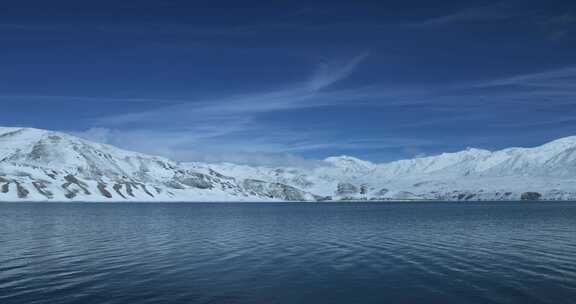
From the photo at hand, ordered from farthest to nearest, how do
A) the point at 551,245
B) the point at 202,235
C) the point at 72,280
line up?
the point at 202,235 < the point at 551,245 < the point at 72,280

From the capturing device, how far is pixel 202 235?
88.9m

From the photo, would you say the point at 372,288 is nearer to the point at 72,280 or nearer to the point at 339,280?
the point at 339,280

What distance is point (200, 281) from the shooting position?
43.1 metres

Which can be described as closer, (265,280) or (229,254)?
(265,280)

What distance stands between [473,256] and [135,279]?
3850 cm

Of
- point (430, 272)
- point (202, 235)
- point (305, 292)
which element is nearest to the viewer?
point (305, 292)

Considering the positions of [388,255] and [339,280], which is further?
[388,255]

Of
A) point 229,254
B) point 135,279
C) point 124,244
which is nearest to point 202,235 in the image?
point 124,244

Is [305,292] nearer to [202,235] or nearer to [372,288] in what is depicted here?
[372,288]

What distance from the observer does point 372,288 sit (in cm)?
4088

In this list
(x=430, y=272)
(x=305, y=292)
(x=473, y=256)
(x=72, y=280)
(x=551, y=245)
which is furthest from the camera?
(x=551, y=245)

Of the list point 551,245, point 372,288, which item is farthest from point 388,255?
point 551,245

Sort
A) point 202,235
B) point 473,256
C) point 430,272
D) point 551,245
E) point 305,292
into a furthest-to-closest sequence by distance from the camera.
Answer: point 202,235
point 551,245
point 473,256
point 430,272
point 305,292

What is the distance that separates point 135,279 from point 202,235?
45.2 metres
